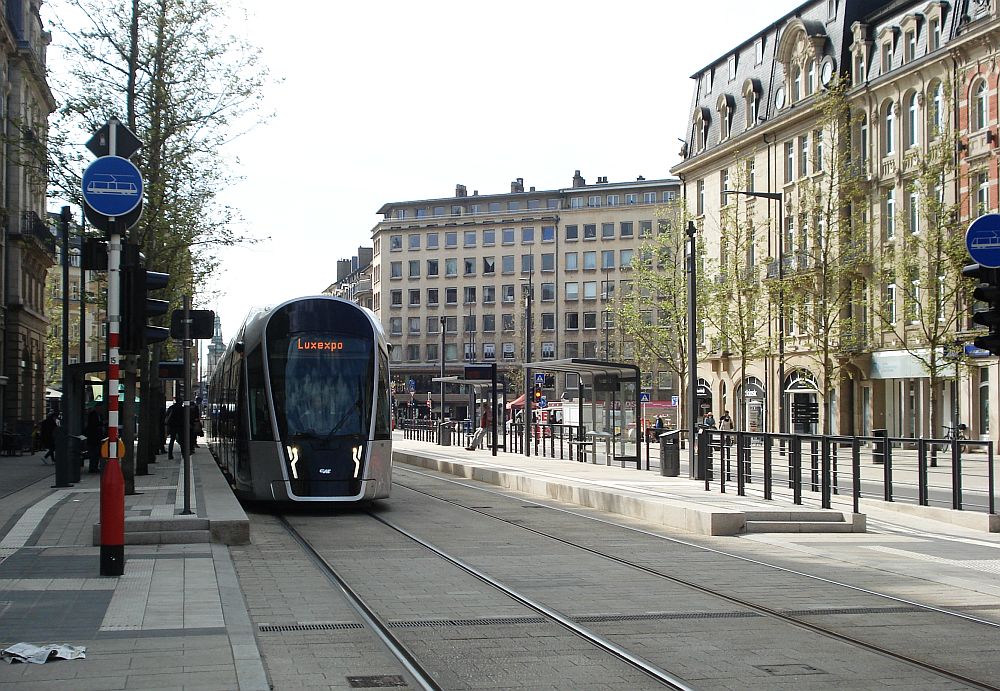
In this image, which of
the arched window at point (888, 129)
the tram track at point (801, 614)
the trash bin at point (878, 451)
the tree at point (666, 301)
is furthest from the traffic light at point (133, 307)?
the arched window at point (888, 129)

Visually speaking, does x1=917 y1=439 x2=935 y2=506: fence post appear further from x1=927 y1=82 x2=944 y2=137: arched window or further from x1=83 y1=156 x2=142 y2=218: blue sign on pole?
x1=927 y1=82 x2=944 y2=137: arched window

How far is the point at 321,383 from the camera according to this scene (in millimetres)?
19734

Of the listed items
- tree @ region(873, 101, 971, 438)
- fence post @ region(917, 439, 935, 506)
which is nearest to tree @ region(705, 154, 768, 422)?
tree @ region(873, 101, 971, 438)

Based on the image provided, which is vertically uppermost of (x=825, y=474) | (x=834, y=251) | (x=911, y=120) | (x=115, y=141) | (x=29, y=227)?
(x=911, y=120)

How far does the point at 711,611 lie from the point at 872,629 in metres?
1.35

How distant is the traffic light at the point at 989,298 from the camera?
35.0ft

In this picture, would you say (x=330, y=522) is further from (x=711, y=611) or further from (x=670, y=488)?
(x=711, y=611)

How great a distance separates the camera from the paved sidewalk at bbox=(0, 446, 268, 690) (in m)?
7.33

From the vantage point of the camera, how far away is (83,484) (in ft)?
87.9

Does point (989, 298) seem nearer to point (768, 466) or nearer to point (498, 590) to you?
point (498, 590)

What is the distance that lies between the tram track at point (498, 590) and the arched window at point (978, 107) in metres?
38.1

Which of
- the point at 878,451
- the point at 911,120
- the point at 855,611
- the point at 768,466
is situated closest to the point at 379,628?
the point at 855,611

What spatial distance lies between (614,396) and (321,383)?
1518cm

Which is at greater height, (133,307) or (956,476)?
(133,307)
